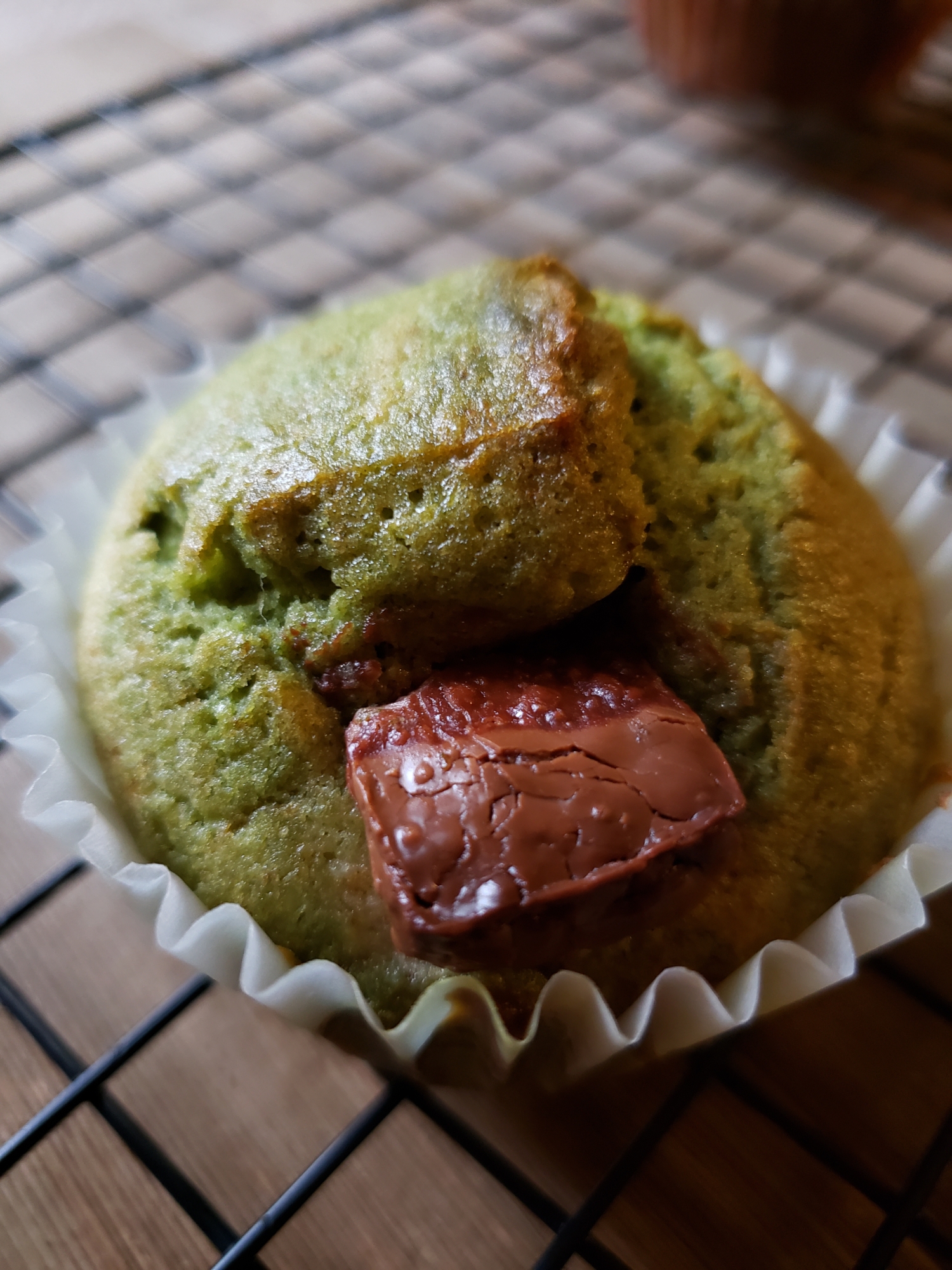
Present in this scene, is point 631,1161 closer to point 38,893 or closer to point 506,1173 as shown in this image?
point 506,1173

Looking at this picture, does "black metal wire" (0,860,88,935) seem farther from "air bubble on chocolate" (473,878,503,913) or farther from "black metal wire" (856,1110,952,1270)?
"black metal wire" (856,1110,952,1270)

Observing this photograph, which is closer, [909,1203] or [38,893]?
[909,1203]

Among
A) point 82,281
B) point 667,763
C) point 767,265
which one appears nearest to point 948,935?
point 667,763

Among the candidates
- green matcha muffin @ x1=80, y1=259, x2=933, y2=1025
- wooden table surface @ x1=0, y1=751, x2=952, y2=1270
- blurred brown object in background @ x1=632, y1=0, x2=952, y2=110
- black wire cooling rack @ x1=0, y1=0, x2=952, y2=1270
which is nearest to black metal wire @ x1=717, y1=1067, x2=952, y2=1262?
wooden table surface @ x1=0, y1=751, x2=952, y2=1270

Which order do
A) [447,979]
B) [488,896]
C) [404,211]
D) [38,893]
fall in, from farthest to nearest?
[404,211]
[38,893]
[447,979]
[488,896]

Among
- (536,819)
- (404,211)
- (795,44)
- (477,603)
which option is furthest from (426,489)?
(795,44)

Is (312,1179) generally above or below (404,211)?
below

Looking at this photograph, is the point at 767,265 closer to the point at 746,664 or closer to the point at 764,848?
the point at 746,664
